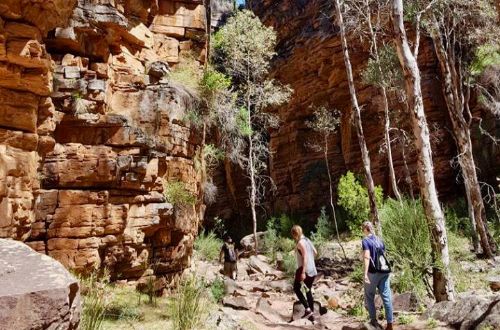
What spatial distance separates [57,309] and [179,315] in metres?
2.99

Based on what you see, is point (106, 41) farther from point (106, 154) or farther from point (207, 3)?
point (207, 3)

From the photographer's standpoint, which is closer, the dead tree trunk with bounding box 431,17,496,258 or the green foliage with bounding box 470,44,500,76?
the dead tree trunk with bounding box 431,17,496,258

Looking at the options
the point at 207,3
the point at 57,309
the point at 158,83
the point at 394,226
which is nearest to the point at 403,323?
the point at 394,226

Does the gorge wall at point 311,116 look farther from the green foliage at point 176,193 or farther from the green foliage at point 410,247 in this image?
the green foliage at point 176,193

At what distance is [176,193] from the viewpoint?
9148 mm

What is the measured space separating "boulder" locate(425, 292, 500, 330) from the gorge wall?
19.1 meters

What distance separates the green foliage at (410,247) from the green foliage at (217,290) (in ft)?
13.4

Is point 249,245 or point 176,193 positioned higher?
point 176,193

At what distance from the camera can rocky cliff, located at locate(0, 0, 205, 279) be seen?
18.8ft

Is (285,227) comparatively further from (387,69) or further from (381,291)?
(381,291)

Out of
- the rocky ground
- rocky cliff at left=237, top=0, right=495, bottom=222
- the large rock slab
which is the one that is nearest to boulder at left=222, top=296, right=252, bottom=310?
the rocky ground

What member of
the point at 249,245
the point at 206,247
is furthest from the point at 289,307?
the point at 249,245

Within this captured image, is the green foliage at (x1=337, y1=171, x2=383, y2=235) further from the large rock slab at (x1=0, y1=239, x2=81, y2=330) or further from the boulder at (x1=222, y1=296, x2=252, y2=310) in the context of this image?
the large rock slab at (x1=0, y1=239, x2=81, y2=330)

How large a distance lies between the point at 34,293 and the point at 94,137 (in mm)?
6241
